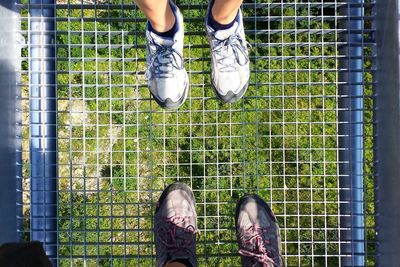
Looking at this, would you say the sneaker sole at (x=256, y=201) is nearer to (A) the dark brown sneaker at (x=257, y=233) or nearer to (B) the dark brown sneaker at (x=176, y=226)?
(A) the dark brown sneaker at (x=257, y=233)

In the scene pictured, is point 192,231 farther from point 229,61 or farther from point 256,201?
point 229,61

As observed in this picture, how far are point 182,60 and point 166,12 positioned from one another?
0.16 m

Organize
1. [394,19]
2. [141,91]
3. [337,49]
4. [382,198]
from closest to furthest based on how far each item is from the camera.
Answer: [394,19] < [382,198] < [337,49] < [141,91]

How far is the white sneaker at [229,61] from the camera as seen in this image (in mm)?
1370

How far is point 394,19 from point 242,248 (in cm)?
71

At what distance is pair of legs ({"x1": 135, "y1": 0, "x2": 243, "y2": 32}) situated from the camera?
1.19 meters

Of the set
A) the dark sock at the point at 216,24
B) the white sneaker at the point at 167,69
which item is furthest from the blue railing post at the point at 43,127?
the dark sock at the point at 216,24

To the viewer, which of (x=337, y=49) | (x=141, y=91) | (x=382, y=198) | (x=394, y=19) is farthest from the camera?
(x=141, y=91)

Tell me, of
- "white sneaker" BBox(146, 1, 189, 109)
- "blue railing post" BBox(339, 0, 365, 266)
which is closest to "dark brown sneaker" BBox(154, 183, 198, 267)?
"white sneaker" BBox(146, 1, 189, 109)

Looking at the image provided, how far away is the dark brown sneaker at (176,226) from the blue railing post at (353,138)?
409 mm

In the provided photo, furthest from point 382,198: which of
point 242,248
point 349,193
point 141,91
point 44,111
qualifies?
point 44,111

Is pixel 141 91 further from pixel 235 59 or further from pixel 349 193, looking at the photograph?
pixel 349 193

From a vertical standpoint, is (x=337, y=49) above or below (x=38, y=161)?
above

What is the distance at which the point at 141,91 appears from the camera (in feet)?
5.83
